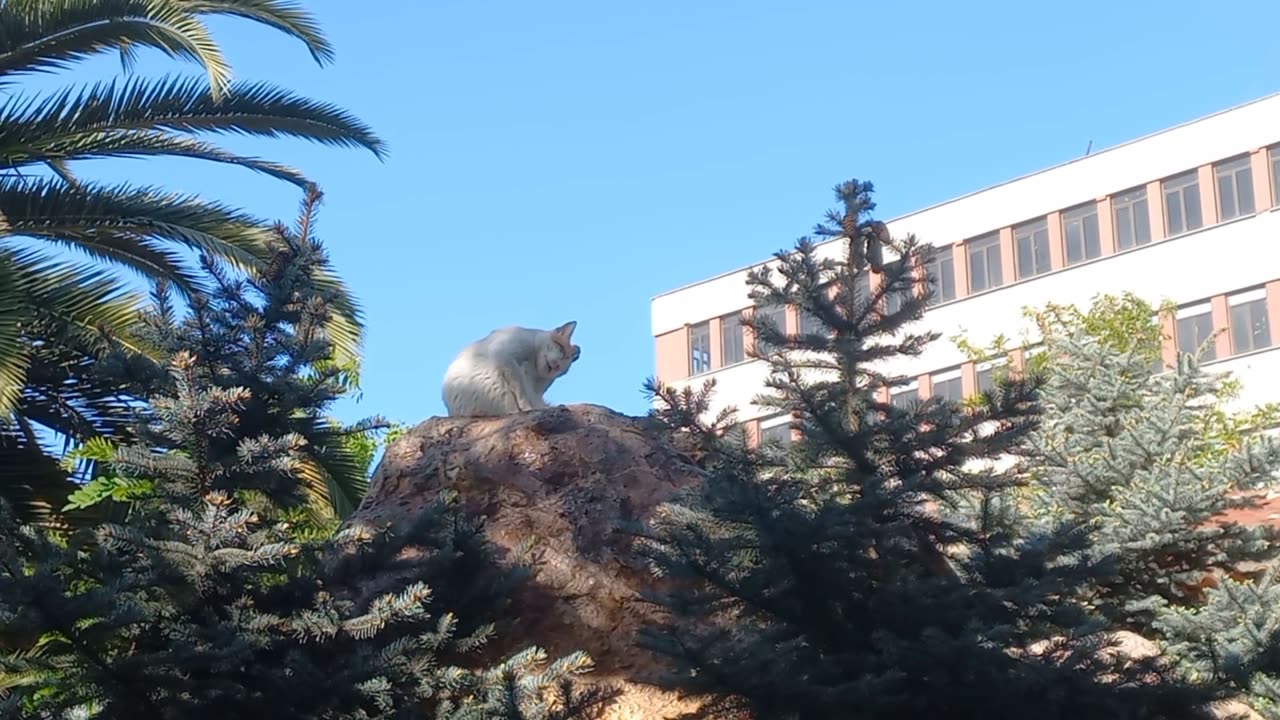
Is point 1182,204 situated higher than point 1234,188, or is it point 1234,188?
point 1234,188

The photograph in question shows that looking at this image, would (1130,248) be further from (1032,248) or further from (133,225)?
(133,225)

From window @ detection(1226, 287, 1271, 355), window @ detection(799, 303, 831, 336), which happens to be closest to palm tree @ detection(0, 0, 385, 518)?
window @ detection(799, 303, 831, 336)

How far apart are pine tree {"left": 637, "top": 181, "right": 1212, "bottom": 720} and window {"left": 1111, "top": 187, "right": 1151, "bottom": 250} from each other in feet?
104

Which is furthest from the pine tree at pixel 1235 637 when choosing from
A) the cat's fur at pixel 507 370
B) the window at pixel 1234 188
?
the window at pixel 1234 188

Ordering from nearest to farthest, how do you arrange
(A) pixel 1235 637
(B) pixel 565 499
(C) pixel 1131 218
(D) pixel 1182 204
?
(B) pixel 565 499 → (A) pixel 1235 637 → (D) pixel 1182 204 → (C) pixel 1131 218

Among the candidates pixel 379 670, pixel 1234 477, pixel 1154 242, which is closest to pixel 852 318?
pixel 379 670

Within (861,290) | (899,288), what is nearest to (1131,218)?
(861,290)

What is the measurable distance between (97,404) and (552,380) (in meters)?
4.26

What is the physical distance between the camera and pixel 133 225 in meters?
14.8

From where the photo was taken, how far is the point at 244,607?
9.81 meters

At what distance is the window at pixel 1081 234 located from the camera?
41250 mm

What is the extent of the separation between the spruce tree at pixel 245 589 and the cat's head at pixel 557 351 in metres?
2.15

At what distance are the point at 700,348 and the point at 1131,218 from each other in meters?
11.3

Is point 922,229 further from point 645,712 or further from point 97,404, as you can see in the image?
point 645,712
